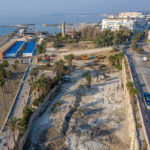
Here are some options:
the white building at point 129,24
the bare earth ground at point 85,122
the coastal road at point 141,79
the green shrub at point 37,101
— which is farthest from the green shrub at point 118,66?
the white building at point 129,24

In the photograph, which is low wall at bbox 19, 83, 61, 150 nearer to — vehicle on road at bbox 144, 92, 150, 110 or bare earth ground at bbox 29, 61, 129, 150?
bare earth ground at bbox 29, 61, 129, 150

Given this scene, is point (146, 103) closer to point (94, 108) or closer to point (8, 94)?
point (94, 108)

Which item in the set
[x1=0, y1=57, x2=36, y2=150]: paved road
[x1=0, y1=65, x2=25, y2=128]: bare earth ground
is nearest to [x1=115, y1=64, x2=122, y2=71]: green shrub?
[x1=0, y1=57, x2=36, y2=150]: paved road

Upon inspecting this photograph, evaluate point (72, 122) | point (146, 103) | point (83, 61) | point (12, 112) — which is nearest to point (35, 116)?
point (12, 112)

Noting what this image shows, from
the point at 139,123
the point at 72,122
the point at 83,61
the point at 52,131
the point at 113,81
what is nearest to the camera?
the point at 139,123

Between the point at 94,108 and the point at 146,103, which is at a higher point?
the point at 146,103

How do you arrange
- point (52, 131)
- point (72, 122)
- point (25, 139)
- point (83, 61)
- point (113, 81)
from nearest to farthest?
point (25, 139) → point (52, 131) → point (72, 122) → point (113, 81) → point (83, 61)

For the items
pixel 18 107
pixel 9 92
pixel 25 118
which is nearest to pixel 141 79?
pixel 25 118

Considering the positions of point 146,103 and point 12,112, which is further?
point 12,112

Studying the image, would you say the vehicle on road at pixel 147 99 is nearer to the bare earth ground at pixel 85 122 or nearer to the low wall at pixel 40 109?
the bare earth ground at pixel 85 122
